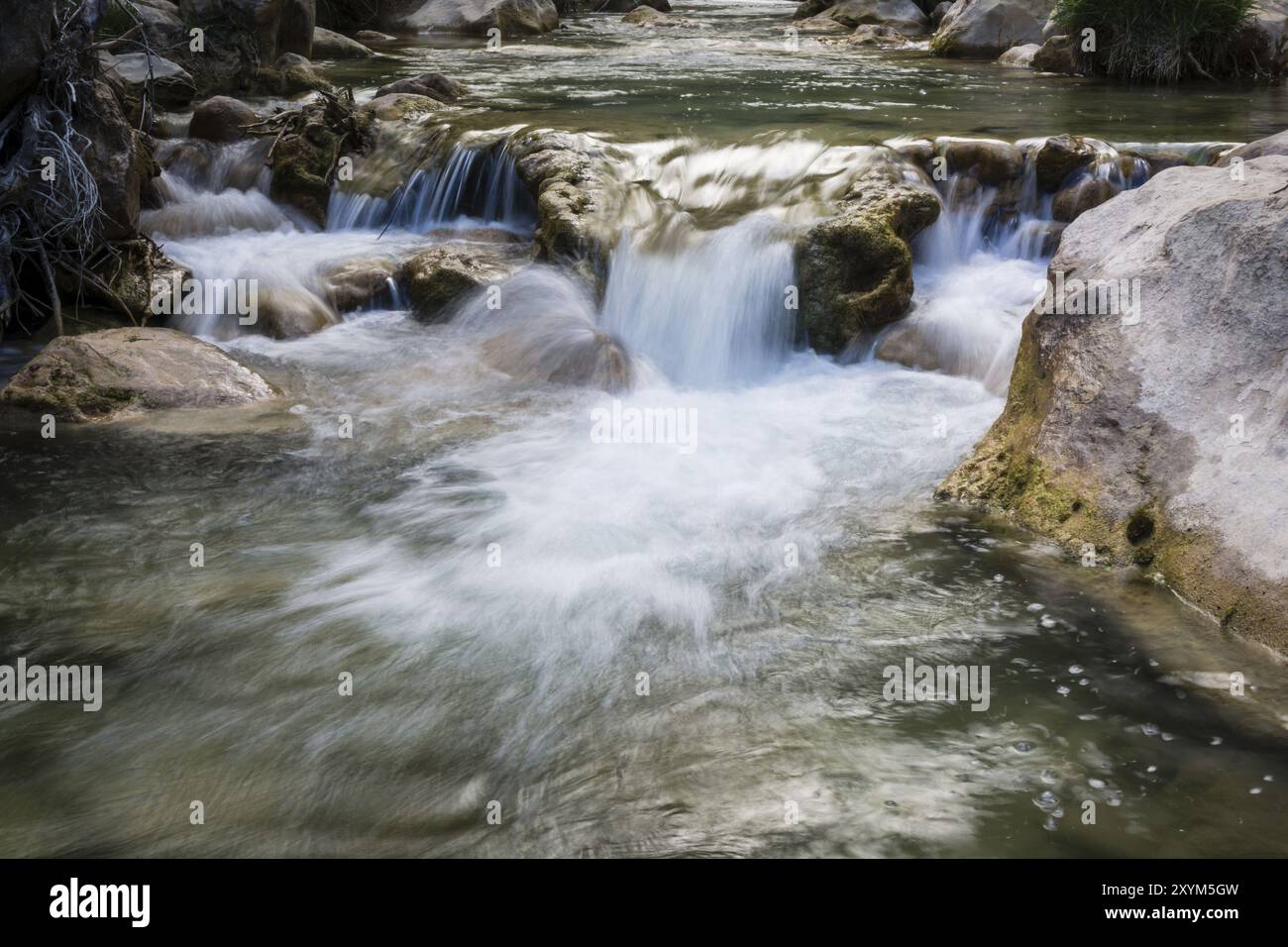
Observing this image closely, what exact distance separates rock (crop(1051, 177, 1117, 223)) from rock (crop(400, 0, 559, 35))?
13.4 meters

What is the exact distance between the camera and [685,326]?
25.2 ft

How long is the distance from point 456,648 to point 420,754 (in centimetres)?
67

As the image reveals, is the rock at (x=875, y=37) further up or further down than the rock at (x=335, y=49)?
further up

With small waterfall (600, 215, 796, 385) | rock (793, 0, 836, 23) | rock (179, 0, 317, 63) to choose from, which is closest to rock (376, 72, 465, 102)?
rock (179, 0, 317, 63)

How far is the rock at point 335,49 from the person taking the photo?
16.0m

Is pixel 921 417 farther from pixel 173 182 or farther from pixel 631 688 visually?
pixel 173 182

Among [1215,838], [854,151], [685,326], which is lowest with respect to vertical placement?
[1215,838]

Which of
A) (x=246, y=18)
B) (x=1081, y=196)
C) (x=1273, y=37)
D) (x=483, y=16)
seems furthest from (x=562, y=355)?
(x=483, y=16)

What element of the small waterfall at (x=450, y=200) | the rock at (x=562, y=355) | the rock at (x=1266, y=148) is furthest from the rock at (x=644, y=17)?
the rock at (x=1266, y=148)

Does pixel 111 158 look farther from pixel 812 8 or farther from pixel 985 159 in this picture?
pixel 812 8

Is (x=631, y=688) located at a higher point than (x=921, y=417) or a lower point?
lower

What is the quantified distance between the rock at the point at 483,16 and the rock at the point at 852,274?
13.5 meters

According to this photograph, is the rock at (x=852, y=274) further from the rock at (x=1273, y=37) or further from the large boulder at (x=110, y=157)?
the rock at (x=1273, y=37)
